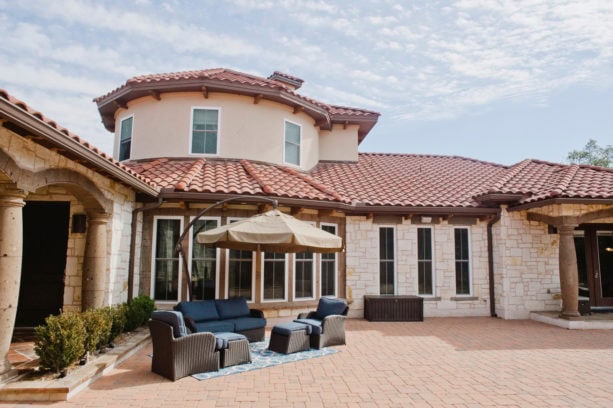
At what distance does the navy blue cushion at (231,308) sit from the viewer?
8.57 metres

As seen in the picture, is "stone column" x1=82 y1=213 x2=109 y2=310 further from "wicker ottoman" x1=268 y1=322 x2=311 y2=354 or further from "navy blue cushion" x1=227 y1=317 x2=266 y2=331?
"wicker ottoman" x1=268 y1=322 x2=311 y2=354

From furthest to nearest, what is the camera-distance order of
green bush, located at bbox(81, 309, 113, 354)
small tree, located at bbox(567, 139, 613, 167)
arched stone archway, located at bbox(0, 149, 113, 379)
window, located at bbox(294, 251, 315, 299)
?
small tree, located at bbox(567, 139, 613, 167), window, located at bbox(294, 251, 315, 299), green bush, located at bbox(81, 309, 113, 354), arched stone archway, located at bbox(0, 149, 113, 379)

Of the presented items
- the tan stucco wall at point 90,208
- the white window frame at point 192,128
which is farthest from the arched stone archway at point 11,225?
the white window frame at point 192,128

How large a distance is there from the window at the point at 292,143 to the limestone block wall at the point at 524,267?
673 cm

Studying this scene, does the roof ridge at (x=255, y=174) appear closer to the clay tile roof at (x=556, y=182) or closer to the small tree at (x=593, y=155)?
the clay tile roof at (x=556, y=182)

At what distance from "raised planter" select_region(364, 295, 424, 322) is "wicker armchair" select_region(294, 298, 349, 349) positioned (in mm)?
2928

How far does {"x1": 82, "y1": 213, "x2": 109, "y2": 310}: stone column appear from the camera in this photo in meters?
8.03

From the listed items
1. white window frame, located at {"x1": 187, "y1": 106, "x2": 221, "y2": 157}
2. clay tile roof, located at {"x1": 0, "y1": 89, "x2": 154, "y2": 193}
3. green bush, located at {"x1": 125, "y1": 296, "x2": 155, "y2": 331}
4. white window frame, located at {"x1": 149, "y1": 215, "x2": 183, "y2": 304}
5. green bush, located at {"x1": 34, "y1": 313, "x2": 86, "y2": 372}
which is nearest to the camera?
clay tile roof, located at {"x1": 0, "y1": 89, "x2": 154, "y2": 193}

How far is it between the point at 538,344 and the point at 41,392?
9.13m

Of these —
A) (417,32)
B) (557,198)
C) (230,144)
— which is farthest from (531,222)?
(230,144)

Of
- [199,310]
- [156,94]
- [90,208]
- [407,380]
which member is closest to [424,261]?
[407,380]

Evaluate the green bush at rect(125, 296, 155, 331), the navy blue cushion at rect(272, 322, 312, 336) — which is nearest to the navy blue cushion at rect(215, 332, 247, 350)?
the navy blue cushion at rect(272, 322, 312, 336)

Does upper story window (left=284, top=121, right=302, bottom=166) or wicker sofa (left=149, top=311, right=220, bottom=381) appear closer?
wicker sofa (left=149, top=311, right=220, bottom=381)

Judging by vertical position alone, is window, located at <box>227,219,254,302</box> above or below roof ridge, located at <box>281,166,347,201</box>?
below
